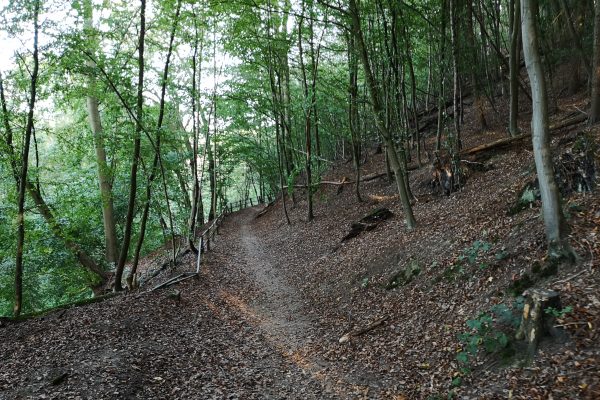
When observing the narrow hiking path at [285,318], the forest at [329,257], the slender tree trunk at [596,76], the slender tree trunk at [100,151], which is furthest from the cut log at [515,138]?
the slender tree trunk at [100,151]

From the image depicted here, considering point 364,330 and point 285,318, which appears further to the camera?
point 285,318

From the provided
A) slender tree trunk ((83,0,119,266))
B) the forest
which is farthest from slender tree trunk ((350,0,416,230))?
slender tree trunk ((83,0,119,266))

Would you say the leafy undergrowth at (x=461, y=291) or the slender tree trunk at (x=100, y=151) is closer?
the leafy undergrowth at (x=461, y=291)

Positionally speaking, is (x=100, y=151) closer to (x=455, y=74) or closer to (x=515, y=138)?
(x=455, y=74)

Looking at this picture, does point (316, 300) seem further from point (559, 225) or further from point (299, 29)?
point (299, 29)

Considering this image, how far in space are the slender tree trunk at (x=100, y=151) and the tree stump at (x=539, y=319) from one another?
11.1 meters

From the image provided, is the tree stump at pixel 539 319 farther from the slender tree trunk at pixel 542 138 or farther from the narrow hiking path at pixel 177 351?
the narrow hiking path at pixel 177 351

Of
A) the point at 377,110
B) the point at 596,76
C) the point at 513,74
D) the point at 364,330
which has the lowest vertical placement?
the point at 364,330

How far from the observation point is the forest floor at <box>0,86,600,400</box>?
479cm

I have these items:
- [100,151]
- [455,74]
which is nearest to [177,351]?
[100,151]

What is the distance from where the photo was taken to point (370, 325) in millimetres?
7426

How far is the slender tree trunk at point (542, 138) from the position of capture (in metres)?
5.25

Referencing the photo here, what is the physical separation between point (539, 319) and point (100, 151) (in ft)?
48.3

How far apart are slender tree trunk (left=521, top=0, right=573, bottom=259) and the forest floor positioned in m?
0.23
